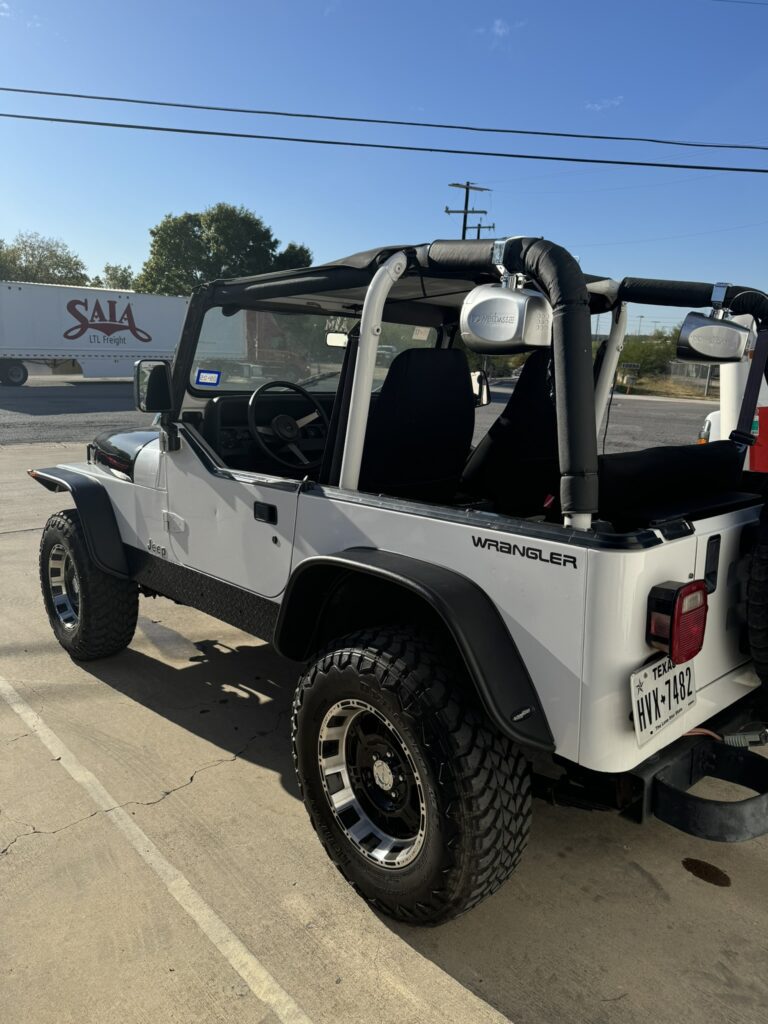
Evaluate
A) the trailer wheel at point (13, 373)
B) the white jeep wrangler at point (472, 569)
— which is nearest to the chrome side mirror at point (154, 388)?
the white jeep wrangler at point (472, 569)

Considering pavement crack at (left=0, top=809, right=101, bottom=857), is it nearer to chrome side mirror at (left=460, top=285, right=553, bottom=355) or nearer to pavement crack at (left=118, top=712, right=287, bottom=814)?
pavement crack at (left=118, top=712, right=287, bottom=814)

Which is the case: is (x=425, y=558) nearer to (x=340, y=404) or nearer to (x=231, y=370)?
(x=340, y=404)

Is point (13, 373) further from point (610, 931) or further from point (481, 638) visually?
point (610, 931)

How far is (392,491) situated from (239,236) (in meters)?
51.6

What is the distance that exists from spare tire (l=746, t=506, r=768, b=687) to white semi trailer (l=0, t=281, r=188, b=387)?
91.2 ft

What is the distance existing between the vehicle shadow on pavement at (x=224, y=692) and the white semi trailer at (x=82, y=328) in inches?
997

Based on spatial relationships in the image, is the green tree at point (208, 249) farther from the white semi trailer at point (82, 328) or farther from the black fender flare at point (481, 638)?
the black fender flare at point (481, 638)

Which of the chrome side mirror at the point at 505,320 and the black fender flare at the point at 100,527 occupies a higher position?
the chrome side mirror at the point at 505,320

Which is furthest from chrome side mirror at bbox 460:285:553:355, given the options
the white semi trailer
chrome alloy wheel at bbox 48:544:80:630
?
the white semi trailer

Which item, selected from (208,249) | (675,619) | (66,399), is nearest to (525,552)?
(675,619)

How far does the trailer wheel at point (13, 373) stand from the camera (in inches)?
1047

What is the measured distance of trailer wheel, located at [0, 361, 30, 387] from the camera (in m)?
26.6

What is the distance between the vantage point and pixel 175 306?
1201 inches

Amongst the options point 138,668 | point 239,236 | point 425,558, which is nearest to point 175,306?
point 239,236
